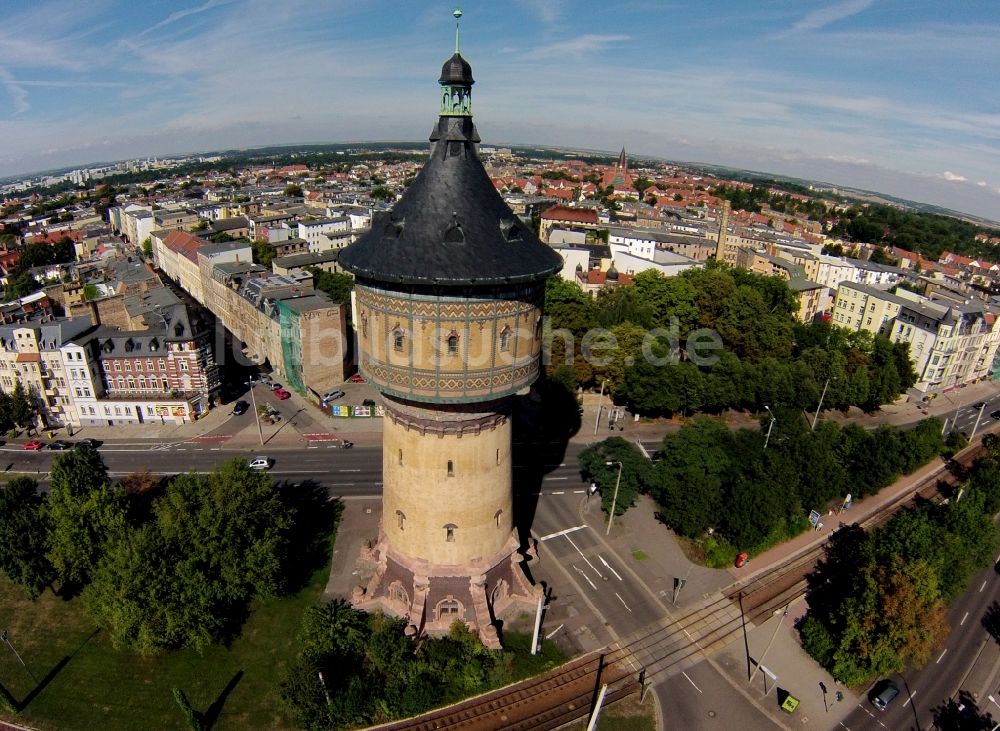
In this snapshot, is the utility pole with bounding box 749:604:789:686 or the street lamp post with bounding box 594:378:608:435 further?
the street lamp post with bounding box 594:378:608:435

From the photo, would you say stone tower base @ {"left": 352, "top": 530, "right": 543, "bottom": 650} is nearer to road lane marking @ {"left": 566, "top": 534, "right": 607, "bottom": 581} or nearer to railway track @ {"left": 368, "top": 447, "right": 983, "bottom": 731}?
railway track @ {"left": 368, "top": 447, "right": 983, "bottom": 731}

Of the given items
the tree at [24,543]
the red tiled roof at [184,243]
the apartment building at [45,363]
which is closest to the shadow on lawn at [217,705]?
the tree at [24,543]

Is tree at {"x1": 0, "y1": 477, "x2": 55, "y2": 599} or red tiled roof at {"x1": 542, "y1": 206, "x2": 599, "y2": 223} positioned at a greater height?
red tiled roof at {"x1": 542, "y1": 206, "x2": 599, "y2": 223}

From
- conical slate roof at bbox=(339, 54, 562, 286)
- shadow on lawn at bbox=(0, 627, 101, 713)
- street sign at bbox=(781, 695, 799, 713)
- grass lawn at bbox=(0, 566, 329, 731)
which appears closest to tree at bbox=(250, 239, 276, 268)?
grass lawn at bbox=(0, 566, 329, 731)

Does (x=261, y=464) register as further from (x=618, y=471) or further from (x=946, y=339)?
(x=946, y=339)

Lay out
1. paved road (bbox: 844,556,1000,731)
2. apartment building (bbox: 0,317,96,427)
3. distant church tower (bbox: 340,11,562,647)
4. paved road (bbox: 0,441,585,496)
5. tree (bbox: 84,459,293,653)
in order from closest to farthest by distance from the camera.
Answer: distant church tower (bbox: 340,11,562,647) < tree (bbox: 84,459,293,653) < paved road (bbox: 844,556,1000,731) < paved road (bbox: 0,441,585,496) < apartment building (bbox: 0,317,96,427)

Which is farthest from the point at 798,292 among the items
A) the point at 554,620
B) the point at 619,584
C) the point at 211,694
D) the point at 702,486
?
the point at 211,694

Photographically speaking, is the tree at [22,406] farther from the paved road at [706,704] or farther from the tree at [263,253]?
the paved road at [706,704]
